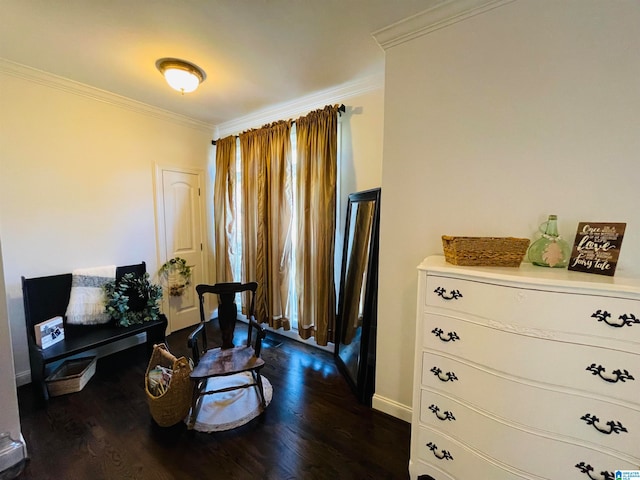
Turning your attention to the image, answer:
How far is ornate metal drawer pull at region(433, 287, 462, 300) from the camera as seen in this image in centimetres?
121

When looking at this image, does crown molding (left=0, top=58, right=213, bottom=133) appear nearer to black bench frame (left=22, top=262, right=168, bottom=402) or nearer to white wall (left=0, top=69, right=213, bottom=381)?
white wall (left=0, top=69, right=213, bottom=381)

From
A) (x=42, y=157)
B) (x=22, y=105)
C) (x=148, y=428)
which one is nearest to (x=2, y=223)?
(x=42, y=157)

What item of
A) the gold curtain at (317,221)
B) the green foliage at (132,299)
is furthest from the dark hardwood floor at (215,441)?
the gold curtain at (317,221)

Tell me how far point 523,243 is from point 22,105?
12.3 feet

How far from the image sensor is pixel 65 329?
2.32m

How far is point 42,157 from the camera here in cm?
228

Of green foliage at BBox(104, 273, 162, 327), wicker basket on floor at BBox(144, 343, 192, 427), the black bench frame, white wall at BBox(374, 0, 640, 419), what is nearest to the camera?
white wall at BBox(374, 0, 640, 419)

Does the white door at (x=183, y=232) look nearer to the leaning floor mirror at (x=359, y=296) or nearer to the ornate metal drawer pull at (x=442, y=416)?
the leaning floor mirror at (x=359, y=296)

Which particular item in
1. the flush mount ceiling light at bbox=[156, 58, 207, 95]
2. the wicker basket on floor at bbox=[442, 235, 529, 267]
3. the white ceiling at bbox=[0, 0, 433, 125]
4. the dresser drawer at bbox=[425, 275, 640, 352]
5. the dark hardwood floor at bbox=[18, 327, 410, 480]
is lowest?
the dark hardwood floor at bbox=[18, 327, 410, 480]

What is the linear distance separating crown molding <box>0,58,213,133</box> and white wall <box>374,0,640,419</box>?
2679 millimetres

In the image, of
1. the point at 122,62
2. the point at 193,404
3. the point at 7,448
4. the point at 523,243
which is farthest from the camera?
the point at 122,62

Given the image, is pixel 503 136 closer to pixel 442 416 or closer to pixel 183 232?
pixel 442 416

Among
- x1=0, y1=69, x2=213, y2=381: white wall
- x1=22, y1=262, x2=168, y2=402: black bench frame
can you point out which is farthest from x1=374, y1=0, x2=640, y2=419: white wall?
x1=0, y1=69, x2=213, y2=381: white wall

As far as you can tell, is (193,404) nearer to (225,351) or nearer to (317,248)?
(225,351)
